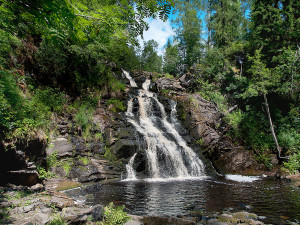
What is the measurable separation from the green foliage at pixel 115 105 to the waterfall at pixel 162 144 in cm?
81

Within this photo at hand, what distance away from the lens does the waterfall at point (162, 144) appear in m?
12.1

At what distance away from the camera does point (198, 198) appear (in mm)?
7305

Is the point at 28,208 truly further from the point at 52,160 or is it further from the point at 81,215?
the point at 52,160

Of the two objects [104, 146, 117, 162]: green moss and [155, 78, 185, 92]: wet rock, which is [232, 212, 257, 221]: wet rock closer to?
[104, 146, 117, 162]: green moss

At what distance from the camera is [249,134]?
15.6 m

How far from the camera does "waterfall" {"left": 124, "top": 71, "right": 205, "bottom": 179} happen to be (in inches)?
477

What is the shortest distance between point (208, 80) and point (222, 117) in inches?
282

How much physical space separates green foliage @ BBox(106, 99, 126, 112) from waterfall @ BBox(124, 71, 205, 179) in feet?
2.65

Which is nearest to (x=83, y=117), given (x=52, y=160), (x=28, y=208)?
(x=52, y=160)

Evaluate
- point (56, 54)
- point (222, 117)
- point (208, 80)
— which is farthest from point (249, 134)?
point (56, 54)

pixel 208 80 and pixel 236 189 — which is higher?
pixel 208 80

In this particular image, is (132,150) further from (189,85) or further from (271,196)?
(189,85)

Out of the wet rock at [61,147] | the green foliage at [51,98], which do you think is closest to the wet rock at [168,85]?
the green foliage at [51,98]

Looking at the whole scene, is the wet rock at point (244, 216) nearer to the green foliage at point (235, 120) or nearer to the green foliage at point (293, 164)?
the green foliage at point (293, 164)
